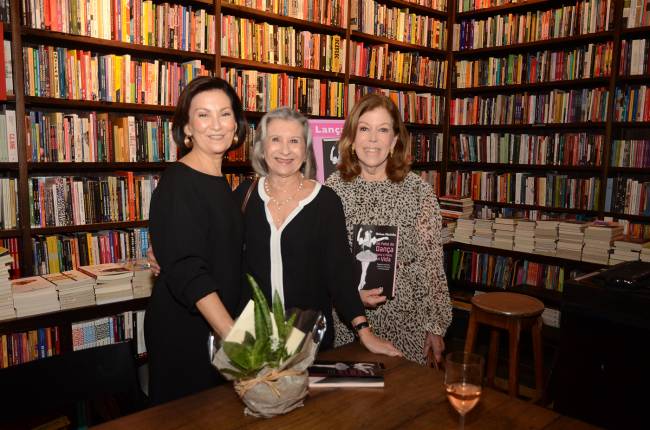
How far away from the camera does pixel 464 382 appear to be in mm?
989

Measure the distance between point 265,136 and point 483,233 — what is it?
271 centimetres

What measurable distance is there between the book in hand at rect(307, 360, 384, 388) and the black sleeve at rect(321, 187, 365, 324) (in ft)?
0.88

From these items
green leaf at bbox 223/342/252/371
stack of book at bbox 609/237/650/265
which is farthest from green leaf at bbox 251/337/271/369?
stack of book at bbox 609/237/650/265

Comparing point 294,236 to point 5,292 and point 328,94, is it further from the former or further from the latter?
point 328,94

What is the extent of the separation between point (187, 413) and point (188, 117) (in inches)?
35.2

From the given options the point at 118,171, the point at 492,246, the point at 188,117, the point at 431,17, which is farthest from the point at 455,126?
the point at 188,117

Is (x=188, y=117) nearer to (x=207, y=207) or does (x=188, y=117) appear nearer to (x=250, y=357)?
(x=207, y=207)

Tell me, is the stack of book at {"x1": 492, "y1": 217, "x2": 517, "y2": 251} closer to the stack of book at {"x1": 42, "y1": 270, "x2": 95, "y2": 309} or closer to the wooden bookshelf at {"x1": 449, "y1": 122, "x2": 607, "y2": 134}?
the wooden bookshelf at {"x1": 449, "y1": 122, "x2": 607, "y2": 134}

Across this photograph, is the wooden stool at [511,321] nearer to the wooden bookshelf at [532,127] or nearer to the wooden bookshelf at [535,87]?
the wooden bookshelf at [532,127]

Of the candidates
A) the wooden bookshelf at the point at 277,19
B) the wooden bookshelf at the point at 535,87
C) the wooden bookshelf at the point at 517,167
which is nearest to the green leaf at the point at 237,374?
the wooden bookshelf at the point at 277,19

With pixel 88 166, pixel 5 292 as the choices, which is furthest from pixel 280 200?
pixel 88 166

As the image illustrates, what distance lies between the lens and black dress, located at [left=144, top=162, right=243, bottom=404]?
1.37 m

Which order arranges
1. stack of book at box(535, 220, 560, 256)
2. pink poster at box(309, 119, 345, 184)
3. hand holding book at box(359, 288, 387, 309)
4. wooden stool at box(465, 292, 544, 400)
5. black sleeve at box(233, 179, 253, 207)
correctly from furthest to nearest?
stack of book at box(535, 220, 560, 256) < pink poster at box(309, 119, 345, 184) < wooden stool at box(465, 292, 544, 400) < hand holding book at box(359, 288, 387, 309) < black sleeve at box(233, 179, 253, 207)

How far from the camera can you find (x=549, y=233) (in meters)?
3.68
